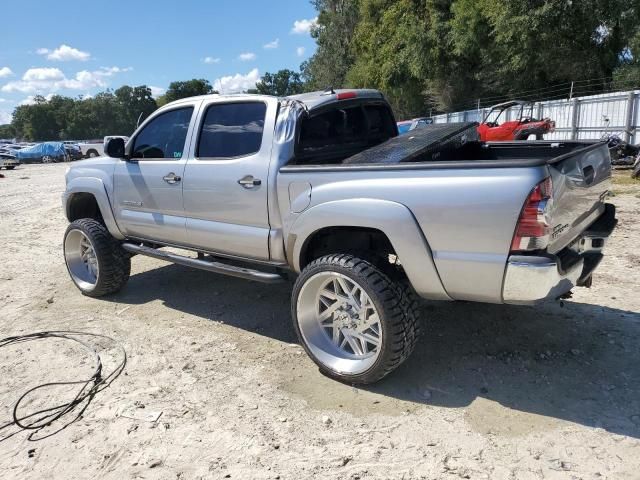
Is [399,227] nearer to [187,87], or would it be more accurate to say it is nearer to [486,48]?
[486,48]

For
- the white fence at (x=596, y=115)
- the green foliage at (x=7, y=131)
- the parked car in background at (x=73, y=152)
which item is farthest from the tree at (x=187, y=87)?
the white fence at (x=596, y=115)

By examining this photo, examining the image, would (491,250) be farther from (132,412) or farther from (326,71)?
(326,71)

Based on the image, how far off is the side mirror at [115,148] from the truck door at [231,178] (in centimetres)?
100

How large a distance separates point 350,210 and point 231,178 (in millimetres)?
1187

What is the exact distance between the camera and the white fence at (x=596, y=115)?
1562 centimetres

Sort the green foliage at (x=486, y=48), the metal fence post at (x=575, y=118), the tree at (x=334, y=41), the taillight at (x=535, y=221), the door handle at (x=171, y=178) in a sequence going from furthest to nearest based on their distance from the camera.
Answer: the tree at (x=334, y=41), the green foliage at (x=486, y=48), the metal fence post at (x=575, y=118), the door handle at (x=171, y=178), the taillight at (x=535, y=221)

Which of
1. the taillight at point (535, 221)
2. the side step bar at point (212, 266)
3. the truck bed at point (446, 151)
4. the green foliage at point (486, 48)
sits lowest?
the side step bar at point (212, 266)

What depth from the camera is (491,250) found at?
292 centimetres

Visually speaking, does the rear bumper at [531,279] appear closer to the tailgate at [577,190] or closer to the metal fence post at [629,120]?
the tailgate at [577,190]

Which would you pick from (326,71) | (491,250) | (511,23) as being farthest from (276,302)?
(326,71)

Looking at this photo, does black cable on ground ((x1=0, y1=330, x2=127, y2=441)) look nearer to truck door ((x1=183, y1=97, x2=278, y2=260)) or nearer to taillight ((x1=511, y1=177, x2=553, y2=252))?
truck door ((x1=183, y1=97, x2=278, y2=260))

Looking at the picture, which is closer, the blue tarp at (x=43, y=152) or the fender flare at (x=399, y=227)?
the fender flare at (x=399, y=227)

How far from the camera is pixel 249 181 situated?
3.97 metres

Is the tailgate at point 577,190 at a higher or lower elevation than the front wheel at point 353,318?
higher
